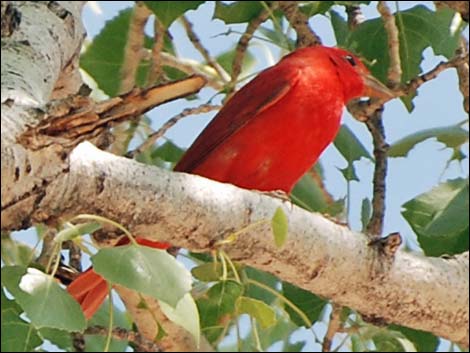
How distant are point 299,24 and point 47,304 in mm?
1421

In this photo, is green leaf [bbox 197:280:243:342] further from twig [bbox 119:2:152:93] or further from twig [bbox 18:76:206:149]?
twig [bbox 119:2:152:93]

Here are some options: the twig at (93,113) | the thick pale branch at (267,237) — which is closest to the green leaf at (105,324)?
the thick pale branch at (267,237)

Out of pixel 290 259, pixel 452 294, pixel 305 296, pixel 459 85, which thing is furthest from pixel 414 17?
pixel 290 259

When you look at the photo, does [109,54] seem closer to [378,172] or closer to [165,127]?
[165,127]

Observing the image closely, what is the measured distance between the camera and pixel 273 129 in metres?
→ 2.64

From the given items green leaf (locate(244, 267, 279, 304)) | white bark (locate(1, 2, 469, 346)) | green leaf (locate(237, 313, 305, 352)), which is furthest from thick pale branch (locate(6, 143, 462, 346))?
green leaf (locate(237, 313, 305, 352))

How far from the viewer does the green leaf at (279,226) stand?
5.82ft

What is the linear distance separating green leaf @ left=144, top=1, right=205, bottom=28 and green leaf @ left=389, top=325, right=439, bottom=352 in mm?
700

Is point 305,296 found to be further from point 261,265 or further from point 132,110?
point 132,110

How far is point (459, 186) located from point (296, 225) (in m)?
0.70

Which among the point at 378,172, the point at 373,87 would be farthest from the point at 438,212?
the point at 373,87

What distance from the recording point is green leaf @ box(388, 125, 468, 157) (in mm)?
2703

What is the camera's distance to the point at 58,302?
5.43 ft

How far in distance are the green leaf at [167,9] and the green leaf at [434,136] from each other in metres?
0.54
